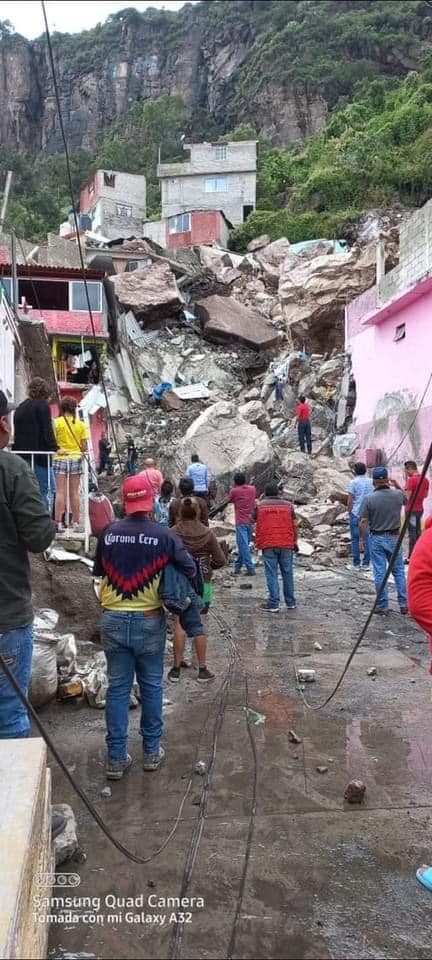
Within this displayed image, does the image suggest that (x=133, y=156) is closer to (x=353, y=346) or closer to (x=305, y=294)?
(x=305, y=294)

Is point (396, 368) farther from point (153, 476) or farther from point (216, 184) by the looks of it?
point (216, 184)

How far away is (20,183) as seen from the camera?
53344mm

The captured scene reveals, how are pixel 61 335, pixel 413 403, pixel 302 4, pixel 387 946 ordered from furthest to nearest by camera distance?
pixel 302 4 → pixel 61 335 → pixel 413 403 → pixel 387 946

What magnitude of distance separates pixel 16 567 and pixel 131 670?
3.75ft

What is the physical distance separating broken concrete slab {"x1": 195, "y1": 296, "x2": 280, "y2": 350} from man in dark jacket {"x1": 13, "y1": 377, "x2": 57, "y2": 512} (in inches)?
793

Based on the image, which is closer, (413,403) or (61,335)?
(413,403)

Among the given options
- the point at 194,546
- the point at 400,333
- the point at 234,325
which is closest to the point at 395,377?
the point at 400,333

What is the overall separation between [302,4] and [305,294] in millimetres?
58604

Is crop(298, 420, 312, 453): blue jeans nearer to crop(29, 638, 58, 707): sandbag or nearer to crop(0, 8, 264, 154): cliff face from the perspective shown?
crop(29, 638, 58, 707): sandbag

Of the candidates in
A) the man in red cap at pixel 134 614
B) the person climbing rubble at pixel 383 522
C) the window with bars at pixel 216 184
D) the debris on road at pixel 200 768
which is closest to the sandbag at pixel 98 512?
the person climbing rubble at pixel 383 522

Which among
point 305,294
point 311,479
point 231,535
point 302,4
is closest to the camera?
point 231,535

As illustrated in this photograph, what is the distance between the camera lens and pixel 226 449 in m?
15.7

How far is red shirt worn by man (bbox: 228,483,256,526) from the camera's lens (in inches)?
401

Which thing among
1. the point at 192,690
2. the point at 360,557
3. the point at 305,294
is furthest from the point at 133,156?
the point at 192,690
